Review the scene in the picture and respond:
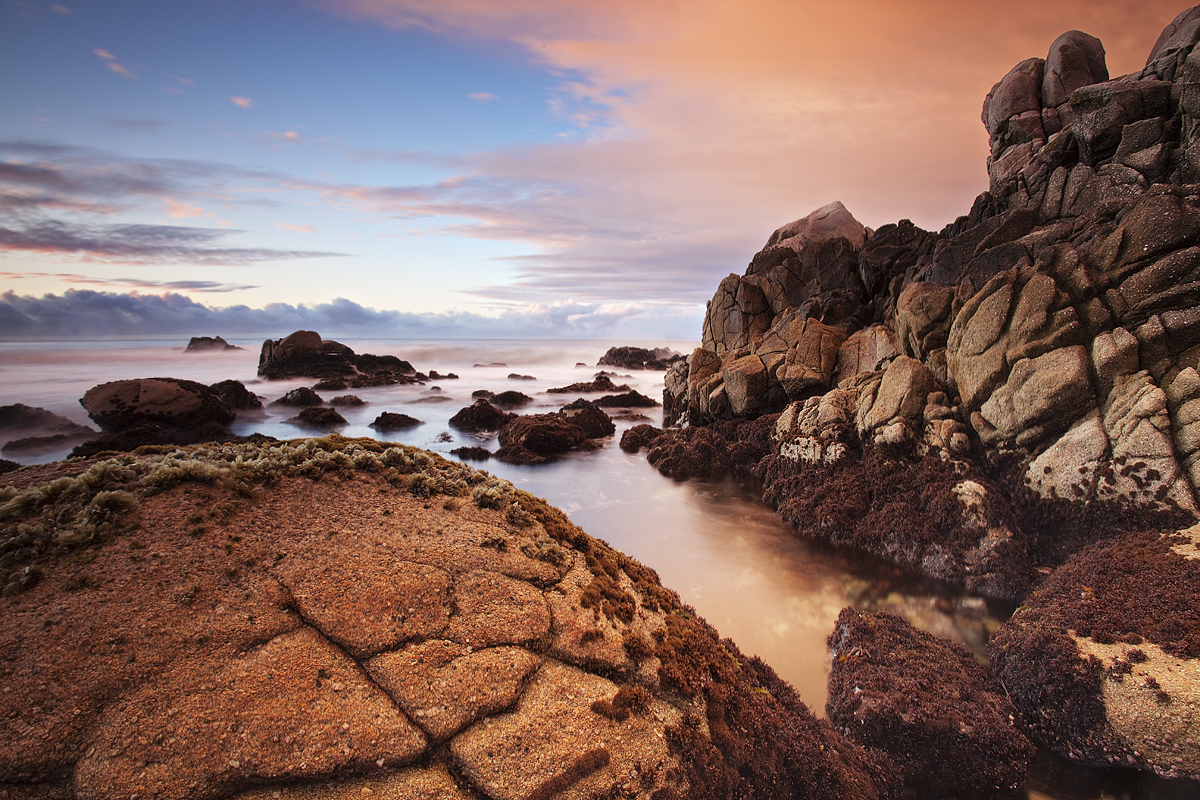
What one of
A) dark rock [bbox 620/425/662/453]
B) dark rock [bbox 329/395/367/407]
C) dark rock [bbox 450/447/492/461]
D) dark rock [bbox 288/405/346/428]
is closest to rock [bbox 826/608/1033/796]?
dark rock [bbox 620/425/662/453]

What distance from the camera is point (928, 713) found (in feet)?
20.6

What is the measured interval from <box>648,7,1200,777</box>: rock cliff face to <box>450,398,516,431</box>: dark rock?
12.4 meters

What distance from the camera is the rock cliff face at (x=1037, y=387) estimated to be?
8633mm

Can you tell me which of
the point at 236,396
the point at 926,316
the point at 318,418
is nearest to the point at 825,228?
the point at 926,316

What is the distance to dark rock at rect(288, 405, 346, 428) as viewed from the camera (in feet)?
88.2

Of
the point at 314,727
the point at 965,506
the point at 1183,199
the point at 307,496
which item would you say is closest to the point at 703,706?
the point at 314,727

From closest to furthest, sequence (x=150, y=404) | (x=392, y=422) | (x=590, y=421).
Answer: (x=150, y=404)
(x=590, y=421)
(x=392, y=422)

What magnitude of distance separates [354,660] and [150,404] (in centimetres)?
2286

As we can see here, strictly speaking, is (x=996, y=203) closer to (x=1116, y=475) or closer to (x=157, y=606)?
(x=1116, y=475)

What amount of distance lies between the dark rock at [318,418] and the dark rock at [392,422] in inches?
78.4

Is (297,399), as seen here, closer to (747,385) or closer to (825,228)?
(747,385)

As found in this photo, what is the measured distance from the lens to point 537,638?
4.88 m

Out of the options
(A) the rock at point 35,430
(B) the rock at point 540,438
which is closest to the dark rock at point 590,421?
(B) the rock at point 540,438

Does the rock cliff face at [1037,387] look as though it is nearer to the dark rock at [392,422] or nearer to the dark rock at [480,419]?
the dark rock at [480,419]
